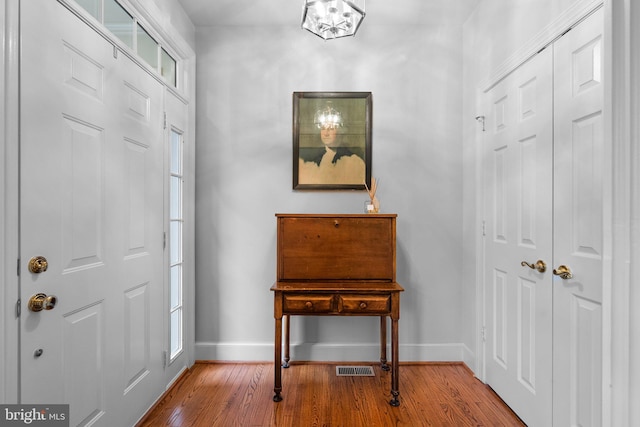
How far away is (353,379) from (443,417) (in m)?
0.66

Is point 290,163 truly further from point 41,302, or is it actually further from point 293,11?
point 41,302

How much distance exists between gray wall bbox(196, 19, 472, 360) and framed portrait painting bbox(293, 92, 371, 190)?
0.24 feet

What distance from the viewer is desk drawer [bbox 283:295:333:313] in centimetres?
219

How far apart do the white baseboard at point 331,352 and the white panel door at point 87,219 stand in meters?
0.64

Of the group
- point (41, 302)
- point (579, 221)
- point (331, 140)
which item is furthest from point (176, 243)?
point (579, 221)

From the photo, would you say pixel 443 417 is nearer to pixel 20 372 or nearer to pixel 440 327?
pixel 440 327

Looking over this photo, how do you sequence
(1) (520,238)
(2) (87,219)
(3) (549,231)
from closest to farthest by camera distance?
(2) (87,219) → (3) (549,231) → (1) (520,238)

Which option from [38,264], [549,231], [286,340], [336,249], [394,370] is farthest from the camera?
[286,340]

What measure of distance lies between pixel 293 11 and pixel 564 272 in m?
2.42

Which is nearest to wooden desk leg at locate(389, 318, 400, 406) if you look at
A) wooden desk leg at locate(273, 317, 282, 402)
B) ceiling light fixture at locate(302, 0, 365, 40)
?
wooden desk leg at locate(273, 317, 282, 402)

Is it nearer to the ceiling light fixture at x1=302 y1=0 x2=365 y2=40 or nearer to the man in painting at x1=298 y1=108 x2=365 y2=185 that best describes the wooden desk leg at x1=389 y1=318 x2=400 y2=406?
the man in painting at x1=298 y1=108 x2=365 y2=185

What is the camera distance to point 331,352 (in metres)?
2.78

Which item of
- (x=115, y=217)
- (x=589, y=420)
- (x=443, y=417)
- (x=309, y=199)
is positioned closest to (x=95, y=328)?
(x=115, y=217)

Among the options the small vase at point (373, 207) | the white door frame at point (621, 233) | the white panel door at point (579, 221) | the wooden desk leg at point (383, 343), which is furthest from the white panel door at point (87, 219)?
the white panel door at point (579, 221)
